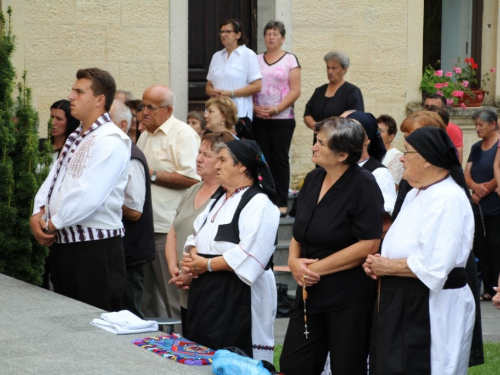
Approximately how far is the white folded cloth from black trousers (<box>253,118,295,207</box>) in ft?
16.9

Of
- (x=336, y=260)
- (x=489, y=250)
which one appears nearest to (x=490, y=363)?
(x=336, y=260)

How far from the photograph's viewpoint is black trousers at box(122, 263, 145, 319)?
6879 millimetres

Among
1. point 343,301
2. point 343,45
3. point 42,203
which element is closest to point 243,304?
point 343,301

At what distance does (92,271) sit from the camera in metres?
5.91

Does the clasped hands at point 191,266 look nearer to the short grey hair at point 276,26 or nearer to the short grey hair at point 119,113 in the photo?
the short grey hair at point 119,113

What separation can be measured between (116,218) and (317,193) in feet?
4.37

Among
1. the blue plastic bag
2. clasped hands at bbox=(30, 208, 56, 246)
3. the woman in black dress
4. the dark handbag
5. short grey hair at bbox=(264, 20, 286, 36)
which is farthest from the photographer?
short grey hair at bbox=(264, 20, 286, 36)

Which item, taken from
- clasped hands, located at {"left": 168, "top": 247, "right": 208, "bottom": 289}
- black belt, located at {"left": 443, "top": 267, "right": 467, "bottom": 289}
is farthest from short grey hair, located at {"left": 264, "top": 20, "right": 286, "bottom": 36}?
black belt, located at {"left": 443, "top": 267, "right": 467, "bottom": 289}

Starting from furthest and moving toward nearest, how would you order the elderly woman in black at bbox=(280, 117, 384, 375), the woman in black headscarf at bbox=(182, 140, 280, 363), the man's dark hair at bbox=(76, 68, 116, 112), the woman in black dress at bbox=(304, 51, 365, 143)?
the woman in black dress at bbox=(304, 51, 365, 143), the man's dark hair at bbox=(76, 68, 116, 112), the woman in black headscarf at bbox=(182, 140, 280, 363), the elderly woman in black at bbox=(280, 117, 384, 375)

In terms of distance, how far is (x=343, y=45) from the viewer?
11.3 meters

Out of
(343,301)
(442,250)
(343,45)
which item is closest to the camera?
(442,250)

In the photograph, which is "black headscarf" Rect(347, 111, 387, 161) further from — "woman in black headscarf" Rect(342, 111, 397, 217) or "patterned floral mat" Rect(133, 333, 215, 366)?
"patterned floral mat" Rect(133, 333, 215, 366)

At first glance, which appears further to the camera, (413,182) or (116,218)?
(116,218)

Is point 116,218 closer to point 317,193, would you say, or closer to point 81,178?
point 81,178
